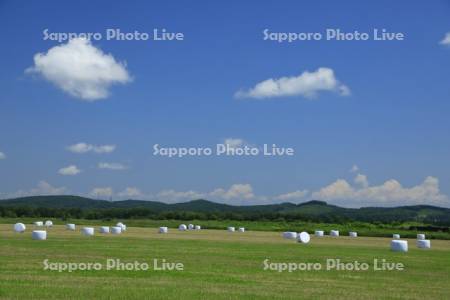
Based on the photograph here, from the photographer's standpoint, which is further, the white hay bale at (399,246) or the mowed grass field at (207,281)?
the white hay bale at (399,246)

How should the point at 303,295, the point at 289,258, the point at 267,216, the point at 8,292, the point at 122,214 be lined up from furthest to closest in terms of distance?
the point at 122,214 < the point at 267,216 < the point at 289,258 < the point at 303,295 < the point at 8,292

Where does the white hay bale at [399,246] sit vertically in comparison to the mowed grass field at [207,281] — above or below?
above

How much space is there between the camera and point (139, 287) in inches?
767

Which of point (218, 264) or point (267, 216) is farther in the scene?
point (267, 216)

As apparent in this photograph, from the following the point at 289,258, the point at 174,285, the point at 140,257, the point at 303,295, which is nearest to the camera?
the point at 303,295

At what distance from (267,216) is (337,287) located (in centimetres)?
11361

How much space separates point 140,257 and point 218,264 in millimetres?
4401

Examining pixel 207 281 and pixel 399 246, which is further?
pixel 399 246

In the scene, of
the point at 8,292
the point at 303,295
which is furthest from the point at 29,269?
the point at 303,295

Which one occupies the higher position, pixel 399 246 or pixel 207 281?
pixel 399 246

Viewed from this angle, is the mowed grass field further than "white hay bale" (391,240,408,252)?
No

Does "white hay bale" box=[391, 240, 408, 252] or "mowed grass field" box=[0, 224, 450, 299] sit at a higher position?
"white hay bale" box=[391, 240, 408, 252]

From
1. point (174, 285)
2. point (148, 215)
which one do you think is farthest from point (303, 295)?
point (148, 215)

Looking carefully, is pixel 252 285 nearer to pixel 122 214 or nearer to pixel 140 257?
pixel 140 257
